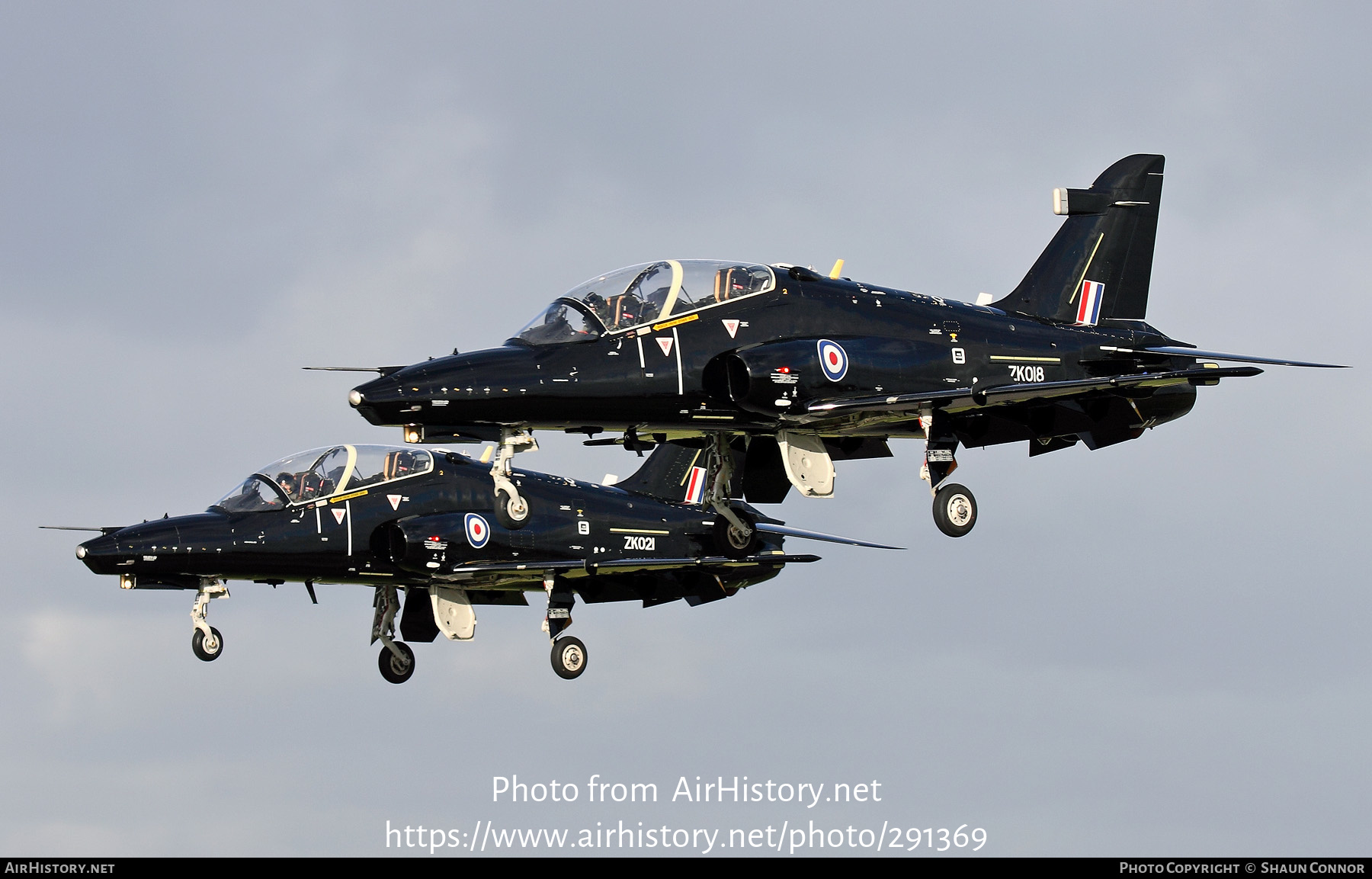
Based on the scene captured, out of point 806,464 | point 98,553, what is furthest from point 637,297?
point 98,553

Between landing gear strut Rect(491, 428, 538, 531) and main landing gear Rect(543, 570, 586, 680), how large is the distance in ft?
50.5

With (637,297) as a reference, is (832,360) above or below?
below

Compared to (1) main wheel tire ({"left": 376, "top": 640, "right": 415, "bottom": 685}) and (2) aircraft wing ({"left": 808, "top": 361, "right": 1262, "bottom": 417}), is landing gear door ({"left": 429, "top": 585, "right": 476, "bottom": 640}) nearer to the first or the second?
(1) main wheel tire ({"left": 376, "top": 640, "right": 415, "bottom": 685})

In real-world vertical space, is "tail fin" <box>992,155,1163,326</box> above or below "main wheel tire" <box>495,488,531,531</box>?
above

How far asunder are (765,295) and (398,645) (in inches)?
776

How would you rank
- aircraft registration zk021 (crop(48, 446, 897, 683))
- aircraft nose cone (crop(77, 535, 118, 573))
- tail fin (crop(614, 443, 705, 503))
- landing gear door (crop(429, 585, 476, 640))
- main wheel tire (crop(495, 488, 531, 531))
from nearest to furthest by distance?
main wheel tire (crop(495, 488, 531, 531)), aircraft nose cone (crop(77, 535, 118, 573)), aircraft registration zk021 (crop(48, 446, 897, 683)), landing gear door (crop(429, 585, 476, 640)), tail fin (crop(614, 443, 705, 503))

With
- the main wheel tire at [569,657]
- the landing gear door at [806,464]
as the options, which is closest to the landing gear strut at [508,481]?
the landing gear door at [806,464]

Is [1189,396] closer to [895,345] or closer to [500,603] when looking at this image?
[895,345]

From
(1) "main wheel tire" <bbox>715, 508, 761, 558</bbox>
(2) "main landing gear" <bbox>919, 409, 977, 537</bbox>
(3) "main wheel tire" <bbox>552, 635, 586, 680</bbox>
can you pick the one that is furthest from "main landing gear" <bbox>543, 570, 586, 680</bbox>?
(2) "main landing gear" <bbox>919, 409, 977, 537</bbox>

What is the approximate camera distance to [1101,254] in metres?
38.0

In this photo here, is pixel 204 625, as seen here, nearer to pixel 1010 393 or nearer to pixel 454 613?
pixel 454 613

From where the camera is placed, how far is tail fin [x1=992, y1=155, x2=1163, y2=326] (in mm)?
37375

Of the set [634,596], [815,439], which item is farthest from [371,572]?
[815,439]

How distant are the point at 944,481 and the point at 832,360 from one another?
258 cm
